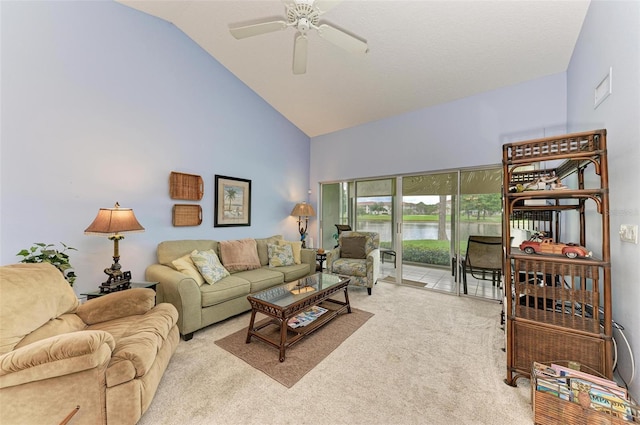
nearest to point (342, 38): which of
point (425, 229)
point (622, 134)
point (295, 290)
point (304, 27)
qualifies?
point (304, 27)

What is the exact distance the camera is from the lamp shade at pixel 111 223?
2266 mm

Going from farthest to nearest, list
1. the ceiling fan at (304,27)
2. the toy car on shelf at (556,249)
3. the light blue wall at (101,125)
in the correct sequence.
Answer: the light blue wall at (101,125), the ceiling fan at (304,27), the toy car on shelf at (556,249)

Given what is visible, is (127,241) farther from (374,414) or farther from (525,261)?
(525,261)

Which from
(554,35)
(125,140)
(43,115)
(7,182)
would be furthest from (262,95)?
(554,35)

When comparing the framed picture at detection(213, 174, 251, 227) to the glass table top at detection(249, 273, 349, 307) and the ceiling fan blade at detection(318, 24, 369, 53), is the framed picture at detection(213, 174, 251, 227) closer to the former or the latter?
the glass table top at detection(249, 273, 349, 307)

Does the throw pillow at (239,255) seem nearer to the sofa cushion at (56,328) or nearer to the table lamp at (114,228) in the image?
the table lamp at (114,228)

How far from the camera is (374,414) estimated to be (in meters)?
1.56

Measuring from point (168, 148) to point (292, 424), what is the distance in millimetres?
3321

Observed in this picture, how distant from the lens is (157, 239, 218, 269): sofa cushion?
3.04 m

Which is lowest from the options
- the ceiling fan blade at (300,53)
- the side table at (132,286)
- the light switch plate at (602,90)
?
the side table at (132,286)

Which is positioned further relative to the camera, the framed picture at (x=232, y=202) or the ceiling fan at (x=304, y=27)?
the framed picture at (x=232, y=202)

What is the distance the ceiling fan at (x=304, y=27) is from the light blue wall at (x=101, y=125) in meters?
1.76

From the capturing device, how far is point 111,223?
2.30 metres

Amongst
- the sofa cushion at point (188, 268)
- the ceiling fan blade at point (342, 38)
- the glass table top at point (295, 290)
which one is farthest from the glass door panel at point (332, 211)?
the ceiling fan blade at point (342, 38)
